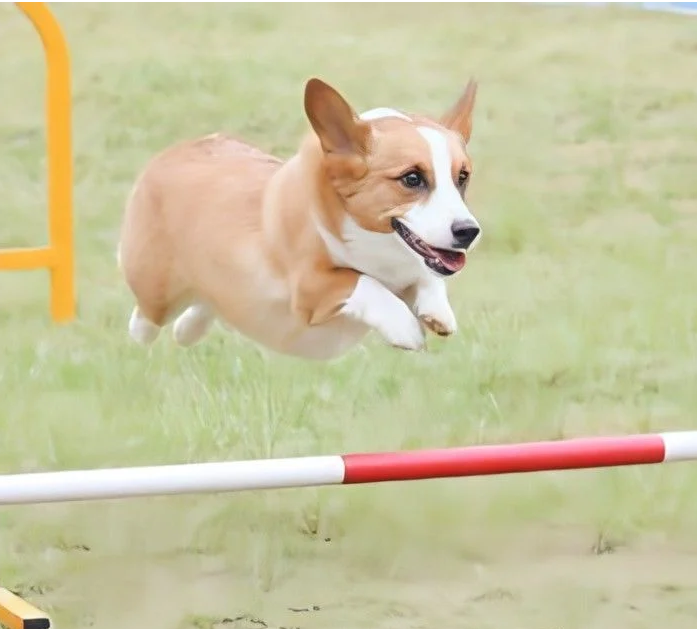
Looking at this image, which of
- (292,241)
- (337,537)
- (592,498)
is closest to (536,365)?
(592,498)

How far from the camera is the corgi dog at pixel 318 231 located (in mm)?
1902

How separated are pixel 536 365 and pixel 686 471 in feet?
0.80

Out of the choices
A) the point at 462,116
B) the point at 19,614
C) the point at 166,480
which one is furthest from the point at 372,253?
the point at 19,614

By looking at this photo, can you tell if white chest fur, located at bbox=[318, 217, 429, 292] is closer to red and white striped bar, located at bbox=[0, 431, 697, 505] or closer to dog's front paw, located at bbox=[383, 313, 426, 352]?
dog's front paw, located at bbox=[383, 313, 426, 352]

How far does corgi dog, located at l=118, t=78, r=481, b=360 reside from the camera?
74.9 inches

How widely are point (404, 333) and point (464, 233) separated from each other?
0.46 ft

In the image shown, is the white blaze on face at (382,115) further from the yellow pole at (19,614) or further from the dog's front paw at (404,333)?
the yellow pole at (19,614)

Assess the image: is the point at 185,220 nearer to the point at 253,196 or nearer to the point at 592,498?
the point at 253,196

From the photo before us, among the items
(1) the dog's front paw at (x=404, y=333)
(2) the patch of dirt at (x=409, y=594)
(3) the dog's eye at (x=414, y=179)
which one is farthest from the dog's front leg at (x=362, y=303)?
(2) the patch of dirt at (x=409, y=594)

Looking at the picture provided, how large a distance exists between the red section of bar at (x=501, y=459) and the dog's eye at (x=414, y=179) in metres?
0.31

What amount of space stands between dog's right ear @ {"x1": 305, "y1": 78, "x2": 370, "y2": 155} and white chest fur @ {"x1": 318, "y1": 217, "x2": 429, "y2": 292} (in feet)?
0.27

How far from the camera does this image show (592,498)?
7.48 feet

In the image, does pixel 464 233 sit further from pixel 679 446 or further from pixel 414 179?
pixel 679 446

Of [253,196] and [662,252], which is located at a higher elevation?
[253,196]
